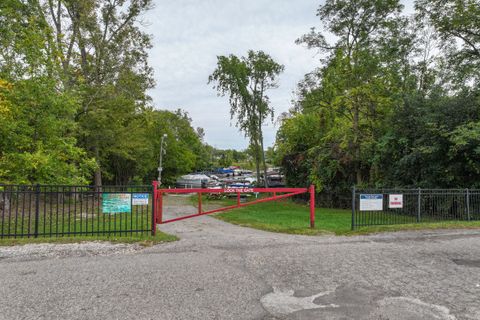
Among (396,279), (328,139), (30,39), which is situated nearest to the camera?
(396,279)

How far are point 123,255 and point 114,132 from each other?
17.0 m

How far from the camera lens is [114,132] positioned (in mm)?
21156

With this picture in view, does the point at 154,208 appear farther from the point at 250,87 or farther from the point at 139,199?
the point at 250,87

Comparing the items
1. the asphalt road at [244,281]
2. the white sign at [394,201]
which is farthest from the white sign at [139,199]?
the white sign at [394,201]

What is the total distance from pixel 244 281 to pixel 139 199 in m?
4.34

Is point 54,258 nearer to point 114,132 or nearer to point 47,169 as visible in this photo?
point 47,169

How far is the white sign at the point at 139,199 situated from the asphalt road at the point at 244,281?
4.76ft

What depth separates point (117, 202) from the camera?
769 centimetres

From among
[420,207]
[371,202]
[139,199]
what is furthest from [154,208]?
[420,207]

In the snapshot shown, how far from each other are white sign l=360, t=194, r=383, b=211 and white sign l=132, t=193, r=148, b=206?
6452 millimetres

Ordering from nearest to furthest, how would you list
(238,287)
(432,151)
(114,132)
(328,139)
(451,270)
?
(238,287)
(451,270)
(432,151)
(328,139)
(114,132)

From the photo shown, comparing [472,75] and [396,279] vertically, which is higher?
[472,75]

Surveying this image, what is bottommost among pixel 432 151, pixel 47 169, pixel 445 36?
pixel 47 169

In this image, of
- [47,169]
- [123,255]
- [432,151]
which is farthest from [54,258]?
[432,151]
